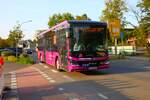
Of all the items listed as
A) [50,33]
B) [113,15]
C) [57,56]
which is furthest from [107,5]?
[57,56]

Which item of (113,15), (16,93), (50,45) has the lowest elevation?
(16,93)

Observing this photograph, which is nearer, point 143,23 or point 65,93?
point 65,93

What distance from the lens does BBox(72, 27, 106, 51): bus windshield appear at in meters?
23.5

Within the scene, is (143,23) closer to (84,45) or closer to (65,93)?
(84,45)

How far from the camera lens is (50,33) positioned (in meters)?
31.2

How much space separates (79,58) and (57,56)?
4.11 meters

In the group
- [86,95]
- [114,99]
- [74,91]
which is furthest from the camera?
[74,91]

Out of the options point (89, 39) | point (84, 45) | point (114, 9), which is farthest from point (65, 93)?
point (114, 9)

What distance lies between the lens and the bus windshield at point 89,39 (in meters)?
23.5

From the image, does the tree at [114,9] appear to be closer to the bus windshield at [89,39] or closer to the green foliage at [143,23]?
the green foliage at [143,23]

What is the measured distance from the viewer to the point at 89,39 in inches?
933

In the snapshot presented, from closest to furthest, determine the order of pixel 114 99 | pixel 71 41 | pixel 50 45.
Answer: pixel 114 99 → pixel 71 41 → pixel 50 45

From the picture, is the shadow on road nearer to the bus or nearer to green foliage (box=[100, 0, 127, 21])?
the bus

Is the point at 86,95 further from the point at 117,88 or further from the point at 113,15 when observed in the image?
the point at 113,15
